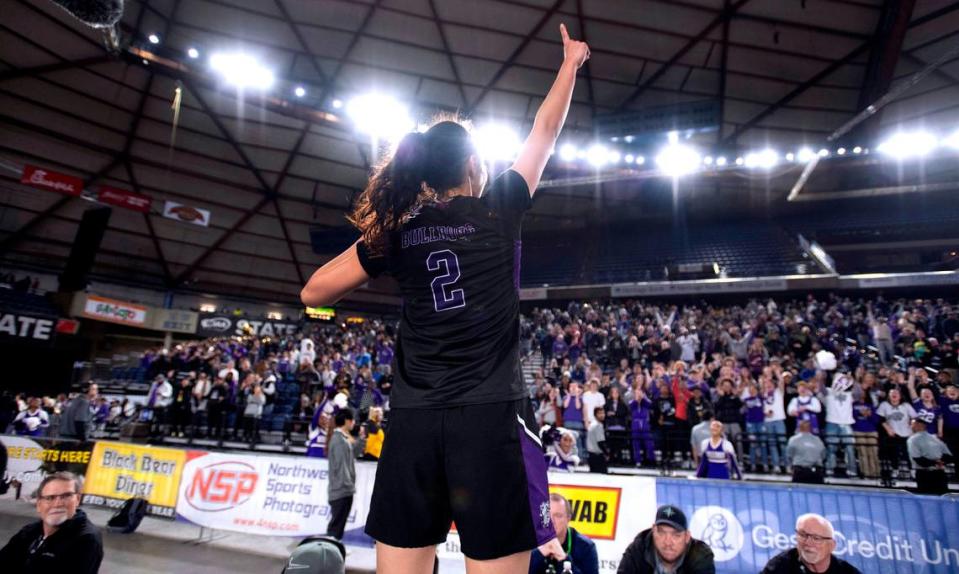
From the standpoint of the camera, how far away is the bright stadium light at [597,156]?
23641mm

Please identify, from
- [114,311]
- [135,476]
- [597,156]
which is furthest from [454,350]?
[114,311]

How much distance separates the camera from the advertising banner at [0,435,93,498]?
Answer: 9422 millimetres

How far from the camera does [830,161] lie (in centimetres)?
2375

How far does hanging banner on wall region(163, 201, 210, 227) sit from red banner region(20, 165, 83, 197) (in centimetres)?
369

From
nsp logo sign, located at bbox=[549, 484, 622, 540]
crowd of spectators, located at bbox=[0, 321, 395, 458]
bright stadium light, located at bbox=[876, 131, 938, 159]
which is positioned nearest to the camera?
nsp logo sign, located at bbox=[549, 484, 622, 540]

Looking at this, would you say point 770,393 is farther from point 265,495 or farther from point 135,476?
point 135,476

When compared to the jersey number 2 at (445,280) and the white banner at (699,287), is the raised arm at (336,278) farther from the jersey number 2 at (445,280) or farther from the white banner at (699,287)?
the white banner at (699,287)

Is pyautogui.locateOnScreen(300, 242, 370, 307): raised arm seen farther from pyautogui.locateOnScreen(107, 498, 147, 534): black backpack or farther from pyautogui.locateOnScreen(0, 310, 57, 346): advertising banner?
pyautogui.locateOnScreen(0, 310, 57, 346): advertising banner

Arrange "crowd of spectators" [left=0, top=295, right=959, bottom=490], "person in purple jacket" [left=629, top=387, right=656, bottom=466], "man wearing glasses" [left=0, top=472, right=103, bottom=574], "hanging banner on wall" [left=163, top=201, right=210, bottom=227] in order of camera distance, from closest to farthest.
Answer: "man wearing glasses" [left=0, top=472, right=103, bottom=574] < "crowd of spectators" [left=0, top=295, right=959, bottom=490] < "person in purple jacket" [left=629, top=387, right=656, bottom=466] < "hanging banner on wall" [left=163, top=201, right=210, bottom=227]

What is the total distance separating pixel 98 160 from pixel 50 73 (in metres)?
5.26

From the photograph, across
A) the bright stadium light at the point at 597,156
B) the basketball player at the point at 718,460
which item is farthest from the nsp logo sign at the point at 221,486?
the bright stadium light at the point at 597,156

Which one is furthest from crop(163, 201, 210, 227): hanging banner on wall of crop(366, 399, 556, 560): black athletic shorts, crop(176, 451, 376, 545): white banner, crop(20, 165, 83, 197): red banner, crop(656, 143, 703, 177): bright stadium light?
crop(366, 399, 556, 560): black athletic shorts

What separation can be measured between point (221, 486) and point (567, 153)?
19.7 m

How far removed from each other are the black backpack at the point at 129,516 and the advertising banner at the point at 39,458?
2003 millimetres
